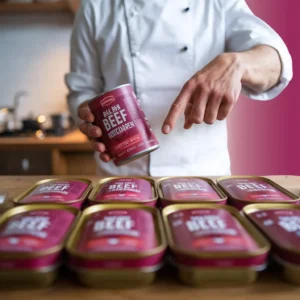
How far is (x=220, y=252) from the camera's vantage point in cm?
36

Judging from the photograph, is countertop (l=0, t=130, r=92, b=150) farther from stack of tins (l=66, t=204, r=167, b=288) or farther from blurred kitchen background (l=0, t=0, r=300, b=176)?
stack of tins (l=66, t=204, r=167, b=288)

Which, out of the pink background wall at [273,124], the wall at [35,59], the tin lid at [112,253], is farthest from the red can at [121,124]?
the wall at [35,59]

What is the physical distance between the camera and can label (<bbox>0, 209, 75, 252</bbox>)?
0.38m

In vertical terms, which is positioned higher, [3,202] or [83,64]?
[83,64]

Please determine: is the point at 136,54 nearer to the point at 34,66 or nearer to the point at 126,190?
the point at 126,190

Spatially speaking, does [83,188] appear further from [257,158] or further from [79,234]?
[257,158]

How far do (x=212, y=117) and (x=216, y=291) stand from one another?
1.21 ft

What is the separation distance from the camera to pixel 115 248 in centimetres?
37

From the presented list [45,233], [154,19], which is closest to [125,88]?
[45,233]

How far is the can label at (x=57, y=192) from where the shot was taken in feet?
1.75

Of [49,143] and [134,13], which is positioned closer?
[134,13]

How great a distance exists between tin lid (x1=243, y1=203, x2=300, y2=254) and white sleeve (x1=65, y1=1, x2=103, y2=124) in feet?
2.16

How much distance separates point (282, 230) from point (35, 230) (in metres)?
0.29

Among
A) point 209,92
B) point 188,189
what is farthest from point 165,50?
point 188,189
